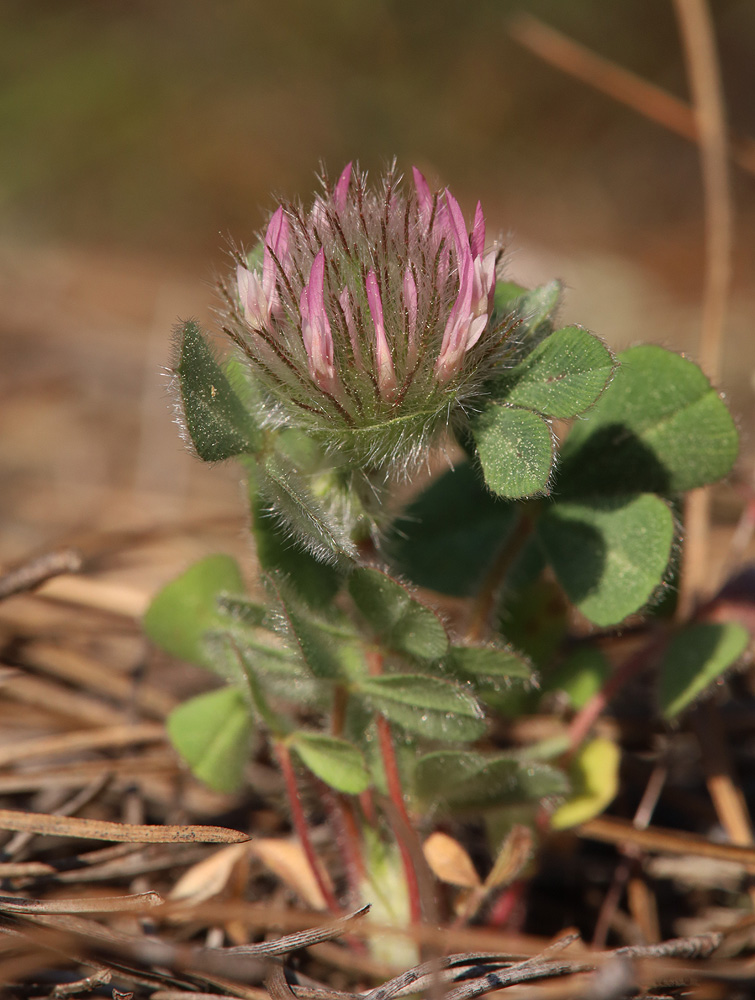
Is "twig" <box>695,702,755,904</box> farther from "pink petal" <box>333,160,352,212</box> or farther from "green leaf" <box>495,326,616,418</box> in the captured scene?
"pink petal" <box>333,160,352,212</box>

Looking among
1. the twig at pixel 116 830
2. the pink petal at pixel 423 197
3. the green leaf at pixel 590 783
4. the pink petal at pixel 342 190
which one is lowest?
the green leaf at pixel 590 783

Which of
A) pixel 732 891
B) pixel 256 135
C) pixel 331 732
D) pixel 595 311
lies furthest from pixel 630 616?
pixel 256 135

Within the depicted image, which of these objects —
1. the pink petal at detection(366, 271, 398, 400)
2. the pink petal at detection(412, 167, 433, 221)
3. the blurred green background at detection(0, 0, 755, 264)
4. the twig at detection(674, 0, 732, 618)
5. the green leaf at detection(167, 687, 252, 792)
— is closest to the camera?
the pink petal at detection(366, 271, 398, 400)

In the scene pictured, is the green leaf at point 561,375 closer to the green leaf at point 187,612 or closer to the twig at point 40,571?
the green leaf at point 187,612

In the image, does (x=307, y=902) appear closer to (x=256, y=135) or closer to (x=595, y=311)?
(x=595, y=311)

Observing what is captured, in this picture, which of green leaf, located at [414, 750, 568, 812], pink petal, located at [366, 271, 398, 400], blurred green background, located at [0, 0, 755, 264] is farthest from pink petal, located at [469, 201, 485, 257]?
blurred green background, located at [0, 0, 755, 264]

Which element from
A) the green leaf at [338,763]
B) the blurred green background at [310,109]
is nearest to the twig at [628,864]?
the green leaf at [338,763]
